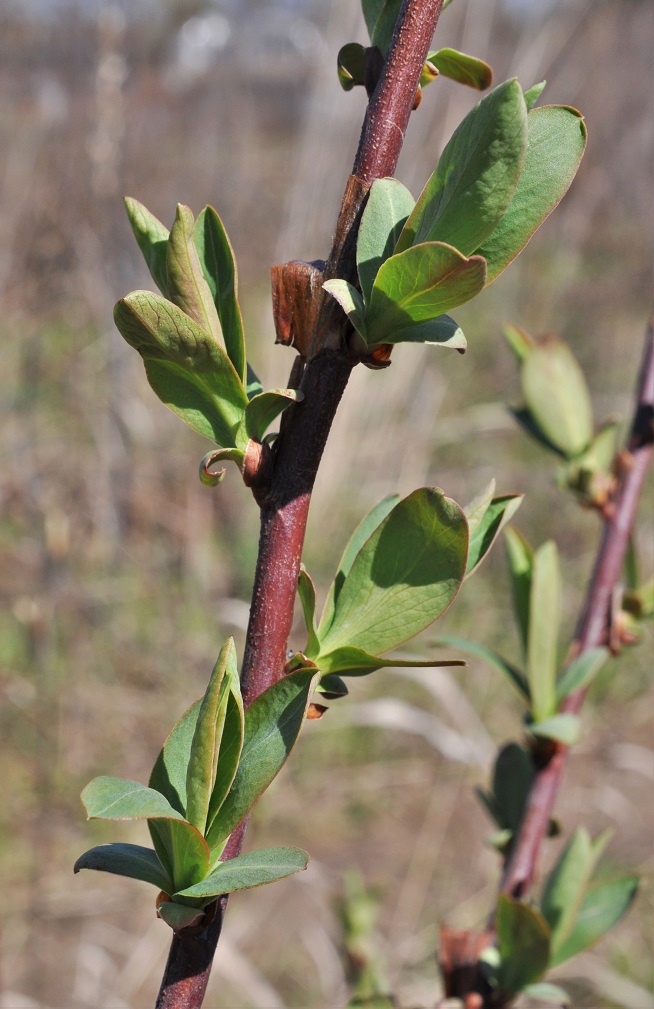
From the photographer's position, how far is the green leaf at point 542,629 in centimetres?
56

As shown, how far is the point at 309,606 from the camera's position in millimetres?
363

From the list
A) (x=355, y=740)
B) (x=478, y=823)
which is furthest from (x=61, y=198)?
(x=478, y=823)

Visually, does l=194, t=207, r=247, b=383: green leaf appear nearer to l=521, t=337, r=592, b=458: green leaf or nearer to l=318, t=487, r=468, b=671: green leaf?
l=318, t=487, r=468, b=671: green leaf

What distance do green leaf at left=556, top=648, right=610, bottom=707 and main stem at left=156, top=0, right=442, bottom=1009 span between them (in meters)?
0.29

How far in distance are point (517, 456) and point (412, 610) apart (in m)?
3.11

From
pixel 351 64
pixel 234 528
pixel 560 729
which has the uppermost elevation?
pixel 351 64

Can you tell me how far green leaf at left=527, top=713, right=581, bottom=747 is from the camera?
54 cm

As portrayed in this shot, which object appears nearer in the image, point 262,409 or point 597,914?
point 262,409

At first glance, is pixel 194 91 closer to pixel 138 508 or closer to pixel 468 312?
pixel 468 312

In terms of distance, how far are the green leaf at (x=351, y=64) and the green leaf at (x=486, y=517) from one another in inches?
7.3

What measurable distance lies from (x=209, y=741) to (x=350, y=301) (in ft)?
0.51

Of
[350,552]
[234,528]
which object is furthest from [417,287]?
[234,528]

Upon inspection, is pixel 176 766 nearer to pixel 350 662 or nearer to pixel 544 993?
pixel 350 662

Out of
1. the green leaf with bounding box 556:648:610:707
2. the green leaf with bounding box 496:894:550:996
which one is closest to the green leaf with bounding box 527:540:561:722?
the green leaf with bounding box 556:648:610:707
